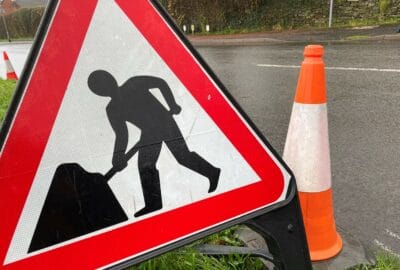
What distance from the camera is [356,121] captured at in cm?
395

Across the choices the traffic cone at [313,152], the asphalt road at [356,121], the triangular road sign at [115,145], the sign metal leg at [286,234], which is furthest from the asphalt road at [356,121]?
the triangular road sign at [115,145]

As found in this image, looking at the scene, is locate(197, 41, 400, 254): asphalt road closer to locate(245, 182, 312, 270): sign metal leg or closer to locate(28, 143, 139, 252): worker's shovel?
locate(245, 182, 312, 270): sign metal leg

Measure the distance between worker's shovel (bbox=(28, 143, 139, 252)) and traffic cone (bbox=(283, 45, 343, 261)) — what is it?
915 mm

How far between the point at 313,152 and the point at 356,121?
Answer: 105 inches

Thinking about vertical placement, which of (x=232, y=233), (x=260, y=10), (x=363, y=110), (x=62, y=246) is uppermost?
(x=62, y=246)

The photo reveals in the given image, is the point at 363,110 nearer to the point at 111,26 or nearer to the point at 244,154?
the point at 244,154

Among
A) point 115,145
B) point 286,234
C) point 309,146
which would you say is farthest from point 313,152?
point 115,145

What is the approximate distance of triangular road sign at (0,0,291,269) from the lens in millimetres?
861

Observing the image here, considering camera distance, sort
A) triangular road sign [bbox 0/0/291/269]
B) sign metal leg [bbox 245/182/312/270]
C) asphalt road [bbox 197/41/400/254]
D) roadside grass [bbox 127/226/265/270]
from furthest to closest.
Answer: asphalt road [bbox 197/41/400/254] → roadside grass [bbox 127/226/265/270] → sign metal leg [bbox 245/182/312/270] → triangular road sign [bbox 0/0/291/269]

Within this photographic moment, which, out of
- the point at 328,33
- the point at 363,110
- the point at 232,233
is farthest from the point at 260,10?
the point at 232,233

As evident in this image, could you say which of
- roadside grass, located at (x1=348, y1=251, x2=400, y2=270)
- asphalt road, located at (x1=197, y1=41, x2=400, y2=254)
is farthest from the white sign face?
asphalt road, located at (x1=197, y1=41, x2=400, y2=254)

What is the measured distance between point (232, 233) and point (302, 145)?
717 millimetres

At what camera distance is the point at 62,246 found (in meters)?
0.91

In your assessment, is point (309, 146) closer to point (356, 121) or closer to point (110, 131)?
point (110, 131)
